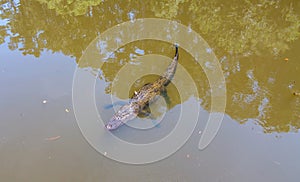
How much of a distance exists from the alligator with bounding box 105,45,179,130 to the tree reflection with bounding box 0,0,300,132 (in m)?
0.52

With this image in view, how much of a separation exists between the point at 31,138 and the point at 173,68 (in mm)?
2749

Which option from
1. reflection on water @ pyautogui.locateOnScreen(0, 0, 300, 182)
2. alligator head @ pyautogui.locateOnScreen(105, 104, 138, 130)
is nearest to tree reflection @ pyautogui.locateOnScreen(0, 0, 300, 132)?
reflection on water @ pyautogui.locateOnScreen(0, 0, 300, 182)

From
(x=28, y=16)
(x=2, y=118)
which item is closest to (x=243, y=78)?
(x=2, y=118)

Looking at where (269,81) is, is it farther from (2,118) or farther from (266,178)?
(2,118)

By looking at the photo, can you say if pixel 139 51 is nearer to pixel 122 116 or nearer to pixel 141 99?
pixel 141 99

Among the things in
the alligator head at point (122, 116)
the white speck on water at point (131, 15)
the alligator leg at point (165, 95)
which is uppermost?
the white speck on water at point (131, 15)

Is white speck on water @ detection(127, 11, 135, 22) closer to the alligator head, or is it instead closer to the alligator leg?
the alligator leg

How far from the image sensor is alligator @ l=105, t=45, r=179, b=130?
391 cm

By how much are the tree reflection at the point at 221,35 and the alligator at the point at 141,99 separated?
0.52 metres

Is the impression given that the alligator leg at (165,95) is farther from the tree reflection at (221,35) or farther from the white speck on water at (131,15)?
the white speck on water at (131,15)

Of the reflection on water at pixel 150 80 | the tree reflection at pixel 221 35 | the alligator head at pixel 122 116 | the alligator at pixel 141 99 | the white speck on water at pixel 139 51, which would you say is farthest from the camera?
the white speck on water at pixel 139 51

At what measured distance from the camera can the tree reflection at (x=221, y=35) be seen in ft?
14.3

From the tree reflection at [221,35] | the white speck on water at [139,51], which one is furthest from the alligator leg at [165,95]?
the white speck on water at [139,51]

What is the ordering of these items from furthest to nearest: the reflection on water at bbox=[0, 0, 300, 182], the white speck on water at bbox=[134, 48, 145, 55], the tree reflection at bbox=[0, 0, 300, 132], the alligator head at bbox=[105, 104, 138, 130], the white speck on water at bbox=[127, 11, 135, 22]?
the white speck on water at bbox=[127, 11, 135, 22] < the white speck on water at bbox=[134, 48, 145, 55] < the tree reflection at bbox=[0, 0, 300, 132] < the alligator head at bbox=[105, 104, 138, 130] < the reflection on water at bbox=[0, 0, 300, 182]
